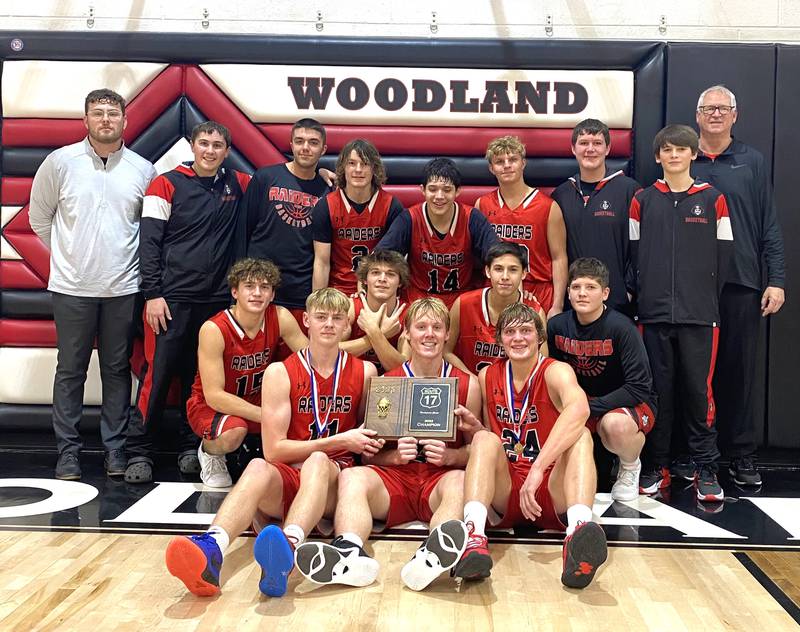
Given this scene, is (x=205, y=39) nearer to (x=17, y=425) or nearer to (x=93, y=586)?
(x=17, y=425)

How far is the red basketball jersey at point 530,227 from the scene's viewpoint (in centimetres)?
462

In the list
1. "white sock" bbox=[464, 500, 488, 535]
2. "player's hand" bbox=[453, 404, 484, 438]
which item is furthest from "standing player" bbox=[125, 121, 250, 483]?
"white sock" bbox=[464, 500, 488, 535]

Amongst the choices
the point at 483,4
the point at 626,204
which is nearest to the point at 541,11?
the point at 483,4

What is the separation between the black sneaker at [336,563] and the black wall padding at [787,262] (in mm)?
3072

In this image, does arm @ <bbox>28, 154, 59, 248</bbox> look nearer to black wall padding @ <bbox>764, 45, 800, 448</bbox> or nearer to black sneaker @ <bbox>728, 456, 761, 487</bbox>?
black sneaker @ <bbox>728, 456, 761, 487</bbox>

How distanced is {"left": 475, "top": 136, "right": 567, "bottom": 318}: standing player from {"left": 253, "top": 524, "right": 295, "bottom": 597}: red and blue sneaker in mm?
2175

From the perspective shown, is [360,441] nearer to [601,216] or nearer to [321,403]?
[321,403]

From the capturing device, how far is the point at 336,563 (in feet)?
9.70

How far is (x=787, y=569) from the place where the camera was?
3264 millimetres

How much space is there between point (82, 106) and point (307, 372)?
2.60m

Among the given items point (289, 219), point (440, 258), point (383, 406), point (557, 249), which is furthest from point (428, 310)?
point (289, 219)

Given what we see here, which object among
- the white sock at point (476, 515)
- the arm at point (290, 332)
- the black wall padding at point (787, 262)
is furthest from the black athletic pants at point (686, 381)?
the arm at point (290, 332)

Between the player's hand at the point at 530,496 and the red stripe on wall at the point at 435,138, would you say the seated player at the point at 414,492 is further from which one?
the red stripe on wall at the point at 435,138

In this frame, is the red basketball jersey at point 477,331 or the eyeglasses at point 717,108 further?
the eyeglasses at point 717,108
